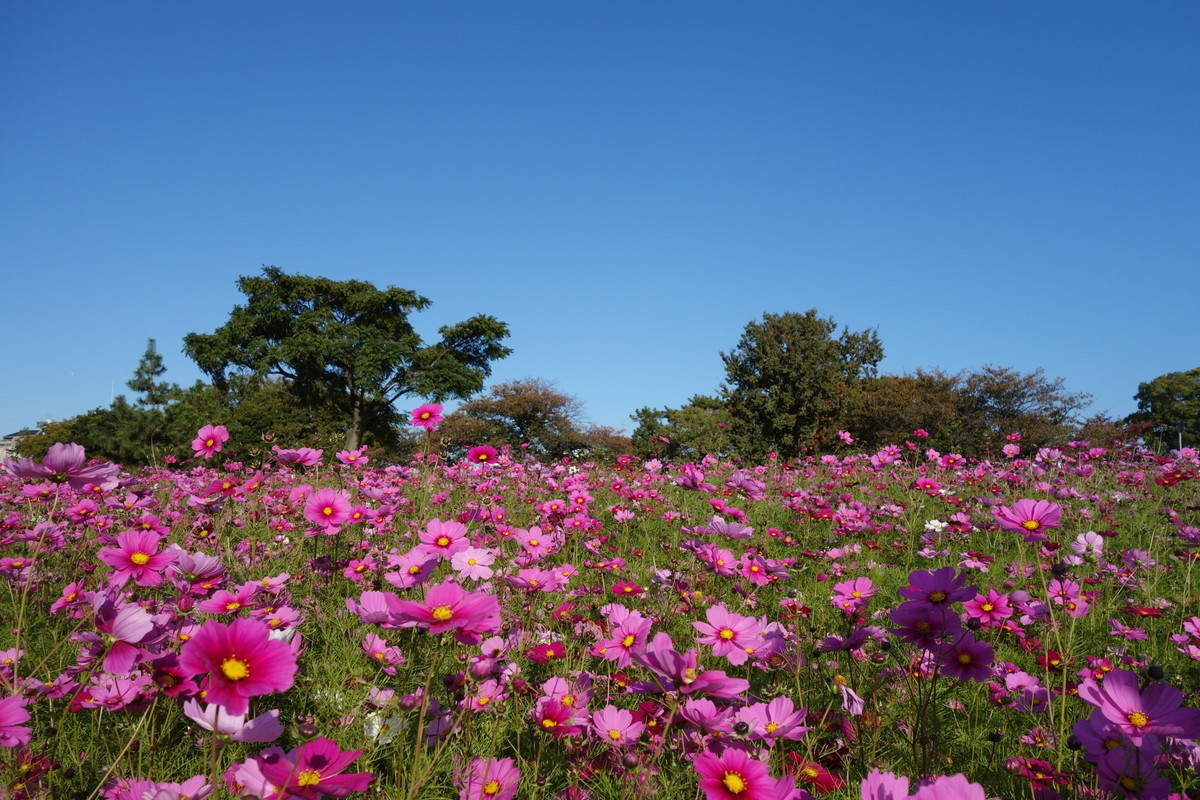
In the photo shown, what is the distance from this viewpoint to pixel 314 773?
0.83 metres

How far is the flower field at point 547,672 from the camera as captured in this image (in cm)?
93

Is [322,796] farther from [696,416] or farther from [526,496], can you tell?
[696,416]

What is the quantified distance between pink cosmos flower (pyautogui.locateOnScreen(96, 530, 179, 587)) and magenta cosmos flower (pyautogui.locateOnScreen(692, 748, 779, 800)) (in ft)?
3.91

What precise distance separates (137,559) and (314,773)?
861 millimetres

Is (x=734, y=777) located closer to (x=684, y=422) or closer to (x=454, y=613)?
(x=454, y=613)

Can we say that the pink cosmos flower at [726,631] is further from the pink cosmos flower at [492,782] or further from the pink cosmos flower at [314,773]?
the pink cosmos flower at [314,773]

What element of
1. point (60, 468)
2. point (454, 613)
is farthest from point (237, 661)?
point (60, 468)

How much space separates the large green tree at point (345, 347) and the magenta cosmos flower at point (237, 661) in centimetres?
→ 2447

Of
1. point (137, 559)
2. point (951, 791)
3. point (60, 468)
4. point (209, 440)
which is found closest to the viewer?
point (951, 791)

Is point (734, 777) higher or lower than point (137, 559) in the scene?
lower

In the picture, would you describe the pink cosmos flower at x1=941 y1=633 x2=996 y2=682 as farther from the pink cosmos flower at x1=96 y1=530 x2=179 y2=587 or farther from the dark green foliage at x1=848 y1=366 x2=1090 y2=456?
the dark green foliage at x1=848 y1=366 x2=1090 y2=456

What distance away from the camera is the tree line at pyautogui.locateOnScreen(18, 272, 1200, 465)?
72.8 feet

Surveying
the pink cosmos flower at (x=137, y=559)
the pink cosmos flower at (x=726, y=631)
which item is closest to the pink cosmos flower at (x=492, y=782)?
the pink cosmos flower at (x=726, y=631)

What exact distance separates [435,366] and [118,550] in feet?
81.9
